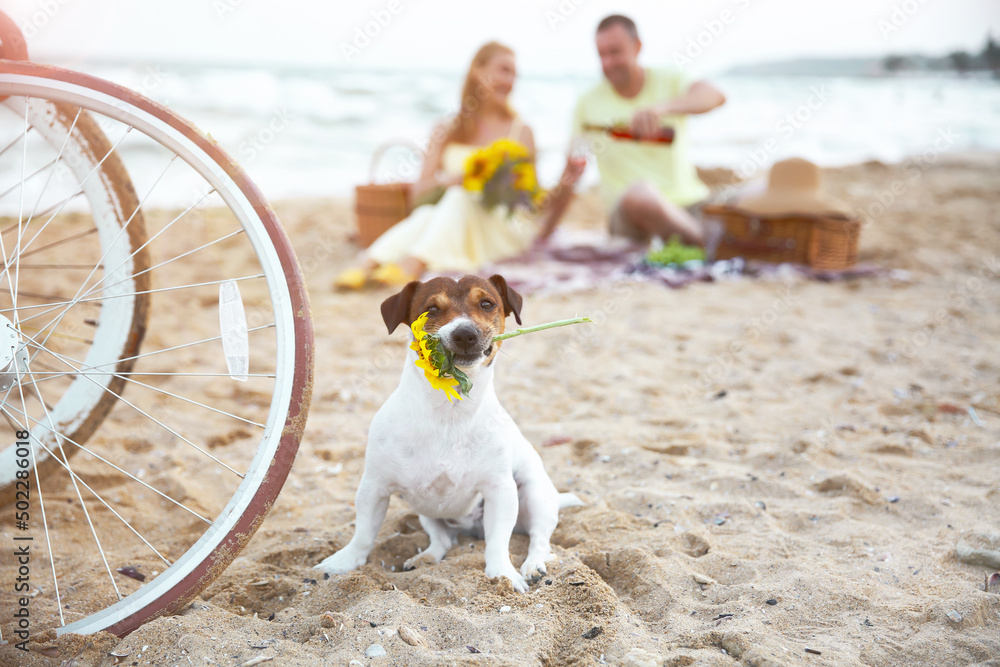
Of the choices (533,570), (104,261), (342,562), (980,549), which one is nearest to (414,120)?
(104,261)

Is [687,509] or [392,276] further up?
[392,276]

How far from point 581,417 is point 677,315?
1.99 meters

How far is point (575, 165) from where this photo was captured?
7.16m

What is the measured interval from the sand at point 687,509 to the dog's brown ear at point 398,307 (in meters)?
0.79

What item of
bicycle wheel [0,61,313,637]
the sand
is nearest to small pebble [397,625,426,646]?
the sand

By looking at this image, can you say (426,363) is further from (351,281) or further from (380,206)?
(380,206)

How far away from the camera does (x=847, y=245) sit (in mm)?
6301

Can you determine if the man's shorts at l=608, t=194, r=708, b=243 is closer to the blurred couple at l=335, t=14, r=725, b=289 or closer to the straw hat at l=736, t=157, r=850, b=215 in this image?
the blurred couple at l=335, t=14, r=725, b=289

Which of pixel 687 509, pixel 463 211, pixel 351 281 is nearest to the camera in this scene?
pixel 687 509

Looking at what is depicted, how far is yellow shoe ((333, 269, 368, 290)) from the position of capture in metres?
6.09

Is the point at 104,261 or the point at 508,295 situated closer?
the point at 508,295

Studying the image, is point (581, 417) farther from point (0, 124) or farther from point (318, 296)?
point (0, 124)

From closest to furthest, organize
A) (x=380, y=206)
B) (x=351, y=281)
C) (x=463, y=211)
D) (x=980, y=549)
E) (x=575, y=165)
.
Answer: (x=980, y=549) → (x=351, y=281) → (x=463, y=211) → (x=575, y=165) → (x=380, y=206)

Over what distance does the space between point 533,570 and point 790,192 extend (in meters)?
5.48
